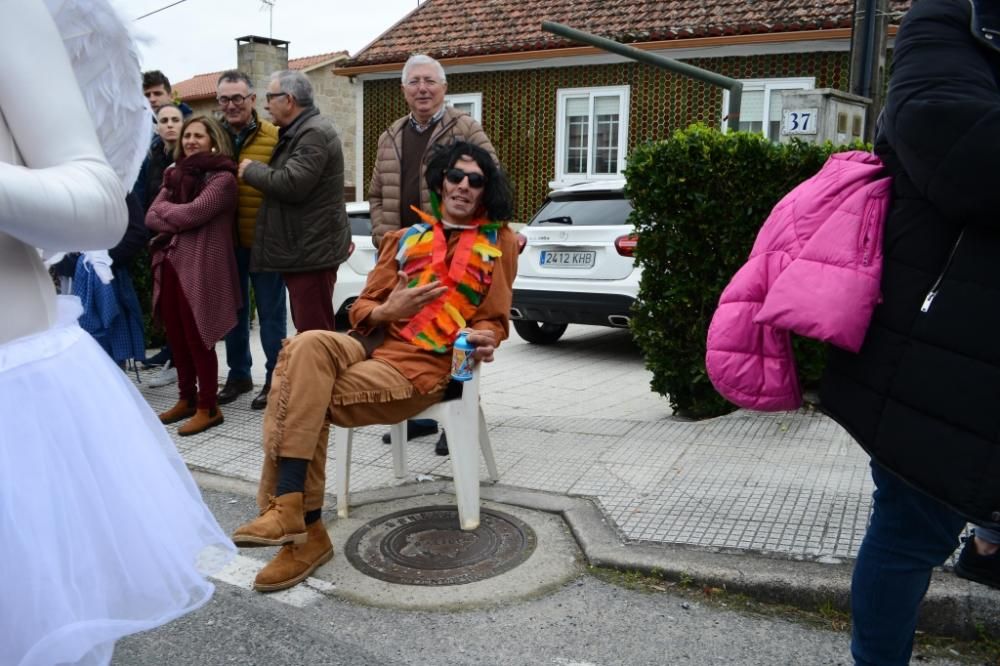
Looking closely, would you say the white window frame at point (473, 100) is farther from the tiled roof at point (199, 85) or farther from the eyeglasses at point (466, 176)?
the tiled roof at point (199, 85)

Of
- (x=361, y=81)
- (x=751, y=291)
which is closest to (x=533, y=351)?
(x=751, y=291)

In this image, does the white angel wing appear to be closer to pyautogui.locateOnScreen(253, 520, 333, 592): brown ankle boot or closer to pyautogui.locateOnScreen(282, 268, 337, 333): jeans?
pyautogui.locateOnScreen(253, 520, 333, 592): brown ankle boot

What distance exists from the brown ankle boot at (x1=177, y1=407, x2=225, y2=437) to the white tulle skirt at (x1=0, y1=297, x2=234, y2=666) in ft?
12.8

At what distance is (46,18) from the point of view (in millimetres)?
1361

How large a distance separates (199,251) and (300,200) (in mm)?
701

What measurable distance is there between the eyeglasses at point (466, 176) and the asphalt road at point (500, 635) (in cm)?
170

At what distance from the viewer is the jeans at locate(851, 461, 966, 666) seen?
1.89 metres

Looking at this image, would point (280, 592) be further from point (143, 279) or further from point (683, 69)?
point (683, 69)

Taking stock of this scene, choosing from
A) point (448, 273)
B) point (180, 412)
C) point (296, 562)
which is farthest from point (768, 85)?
point (296, 562)

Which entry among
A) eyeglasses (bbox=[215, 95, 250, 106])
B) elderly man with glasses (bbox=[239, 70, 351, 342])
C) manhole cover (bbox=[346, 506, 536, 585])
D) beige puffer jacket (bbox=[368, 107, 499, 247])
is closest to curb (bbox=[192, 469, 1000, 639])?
manhole cover (bbox=[346, 506, 536, 585])

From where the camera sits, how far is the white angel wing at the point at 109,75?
1575 mm

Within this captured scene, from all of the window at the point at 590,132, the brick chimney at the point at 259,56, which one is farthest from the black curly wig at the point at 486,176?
the brick chimney at the point at 259,56

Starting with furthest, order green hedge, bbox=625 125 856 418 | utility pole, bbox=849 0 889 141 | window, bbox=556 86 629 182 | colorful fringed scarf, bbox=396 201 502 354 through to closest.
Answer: window, bbox=556 86 629 182, utility pole, bbox=849 0 889 141, green hedge, bbox=625 125 856 418, colorful fringed scarf, bbox=396 201 502 354

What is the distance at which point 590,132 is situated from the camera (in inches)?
593
